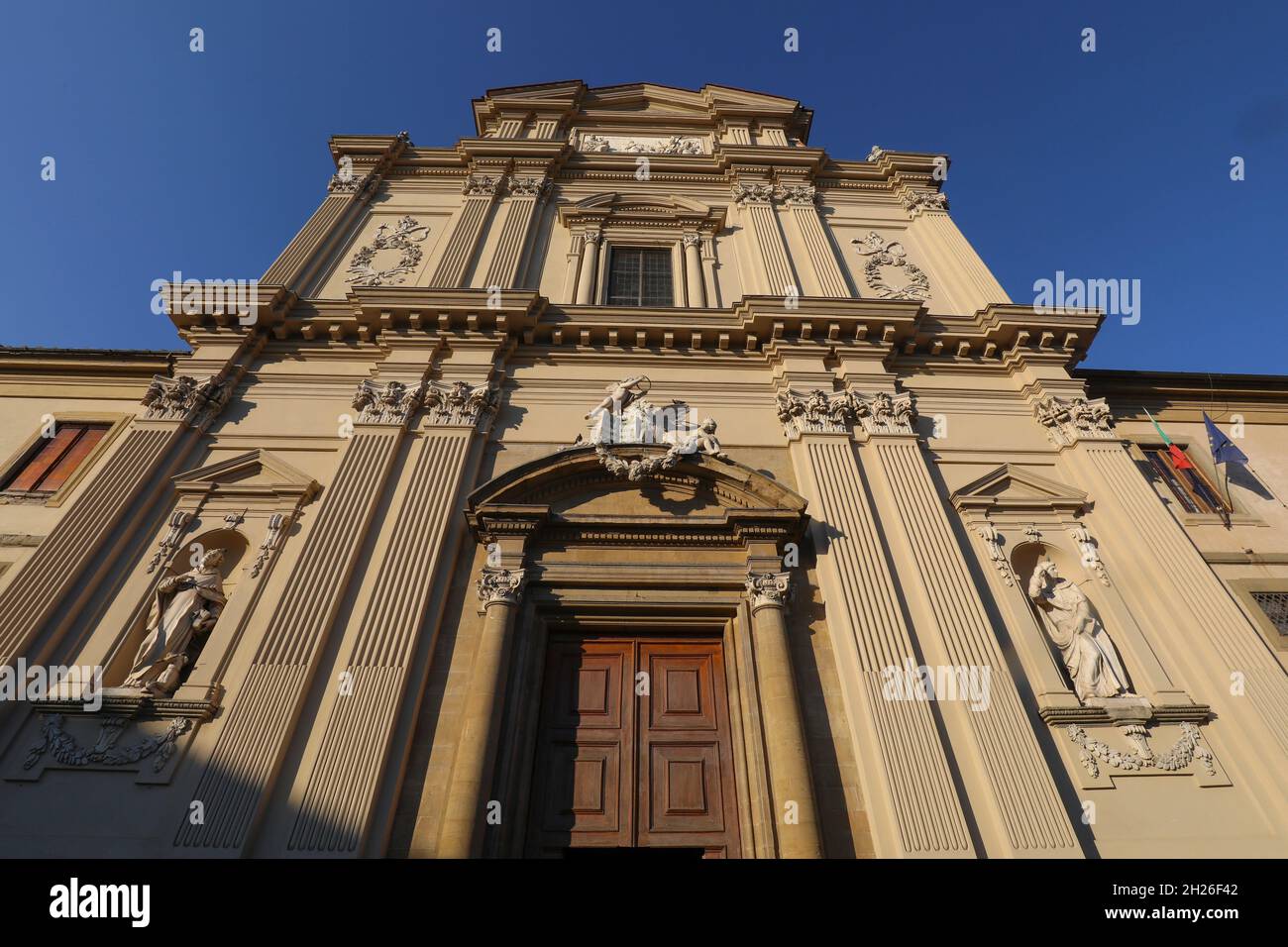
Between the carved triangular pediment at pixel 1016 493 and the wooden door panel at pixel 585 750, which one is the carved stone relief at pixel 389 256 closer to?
the wooden door panel at pixel 585 750

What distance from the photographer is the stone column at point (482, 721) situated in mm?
7094

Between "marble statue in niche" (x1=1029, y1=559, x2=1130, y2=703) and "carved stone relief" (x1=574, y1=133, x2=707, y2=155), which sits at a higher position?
"carved stone relief" (x1=574, y1=133, x2=707, y2=155)

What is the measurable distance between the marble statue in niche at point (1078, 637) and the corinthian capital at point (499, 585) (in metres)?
7.28

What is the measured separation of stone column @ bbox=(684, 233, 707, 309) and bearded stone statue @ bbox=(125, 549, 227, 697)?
930 centimetres

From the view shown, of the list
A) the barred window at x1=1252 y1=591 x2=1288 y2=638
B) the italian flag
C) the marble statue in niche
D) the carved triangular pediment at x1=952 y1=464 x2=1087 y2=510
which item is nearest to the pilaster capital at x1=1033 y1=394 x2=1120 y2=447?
the carved triangular pediment at x1=952 y1=464 x2=1087 y2=510

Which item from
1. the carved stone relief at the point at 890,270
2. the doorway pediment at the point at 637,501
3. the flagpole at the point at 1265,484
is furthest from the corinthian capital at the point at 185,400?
the flagpole at the point at 1265,484

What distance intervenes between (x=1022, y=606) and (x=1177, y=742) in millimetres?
2241

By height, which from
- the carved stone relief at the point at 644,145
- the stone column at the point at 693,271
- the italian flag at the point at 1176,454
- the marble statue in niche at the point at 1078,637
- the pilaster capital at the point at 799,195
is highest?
the carved stone relief at the point at 644,145

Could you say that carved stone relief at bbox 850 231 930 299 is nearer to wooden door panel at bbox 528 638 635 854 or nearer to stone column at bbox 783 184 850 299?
stone column at bbox 783 184 850 299

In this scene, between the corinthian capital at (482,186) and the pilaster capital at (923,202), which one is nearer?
the corinthian capital at (482,186)

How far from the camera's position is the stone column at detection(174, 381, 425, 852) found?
7.21 m

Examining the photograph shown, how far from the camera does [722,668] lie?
9.39 metres

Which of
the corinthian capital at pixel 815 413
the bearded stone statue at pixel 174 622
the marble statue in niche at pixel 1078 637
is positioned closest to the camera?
the bearded stone statue at pixel 174 622

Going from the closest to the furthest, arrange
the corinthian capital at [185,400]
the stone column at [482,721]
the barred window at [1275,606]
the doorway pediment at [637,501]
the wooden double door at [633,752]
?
1. the stone column at [482,721]
2. the wooden double door at [633,752]
3. the doorway pediment at [637,501]
4. the barred window at [1275,606]
5. the corinthian capital at [185,400]
